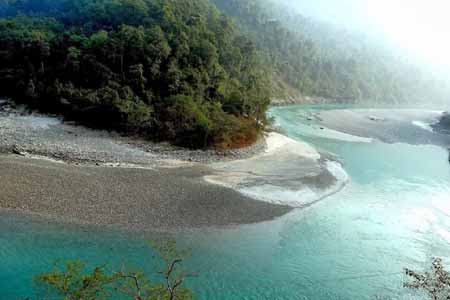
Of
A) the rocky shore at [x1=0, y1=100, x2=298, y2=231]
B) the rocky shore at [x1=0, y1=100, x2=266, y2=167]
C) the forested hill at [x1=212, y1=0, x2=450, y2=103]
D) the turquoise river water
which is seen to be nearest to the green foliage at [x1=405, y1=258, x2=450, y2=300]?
the turquoise river water

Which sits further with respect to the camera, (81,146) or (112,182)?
(81,146)

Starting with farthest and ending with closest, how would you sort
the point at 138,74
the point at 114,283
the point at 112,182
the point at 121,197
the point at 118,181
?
the point at 138,74
the point at 118,181
the point at 112,182
the point at 121,197
the point at 114,283

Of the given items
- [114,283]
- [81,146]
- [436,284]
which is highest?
[436,284]

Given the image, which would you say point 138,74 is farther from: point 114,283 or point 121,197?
point 114,283

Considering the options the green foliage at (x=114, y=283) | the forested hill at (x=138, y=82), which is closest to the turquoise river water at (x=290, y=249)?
the green foliage at (x=114, y=283)

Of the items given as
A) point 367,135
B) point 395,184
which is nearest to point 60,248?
point 395,184

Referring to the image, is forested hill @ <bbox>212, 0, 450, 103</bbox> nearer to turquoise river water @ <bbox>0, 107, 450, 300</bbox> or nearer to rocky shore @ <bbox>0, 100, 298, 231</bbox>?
rocky shore @ <bbox>0, 100, 298, 231</bbox>

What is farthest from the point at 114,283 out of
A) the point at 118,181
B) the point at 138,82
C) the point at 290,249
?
the point at 138,82

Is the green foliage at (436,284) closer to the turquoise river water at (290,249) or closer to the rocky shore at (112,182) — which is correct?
the turquoise river water at (290,249)

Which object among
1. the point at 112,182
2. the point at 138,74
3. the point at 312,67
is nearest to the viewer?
the point at 112,182
